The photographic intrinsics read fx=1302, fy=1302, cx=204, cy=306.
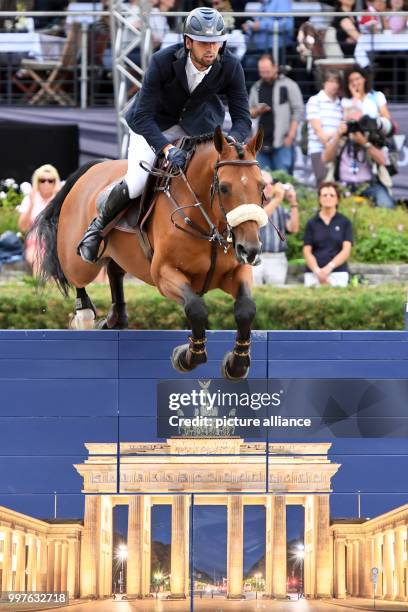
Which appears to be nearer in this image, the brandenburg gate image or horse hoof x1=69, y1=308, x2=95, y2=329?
the brandenburg gate image

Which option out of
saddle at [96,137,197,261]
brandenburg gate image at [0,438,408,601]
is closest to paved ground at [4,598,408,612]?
brandenburg gate image at [0,438,408,601]

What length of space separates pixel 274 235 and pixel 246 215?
558 cm

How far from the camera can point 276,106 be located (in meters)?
11.9

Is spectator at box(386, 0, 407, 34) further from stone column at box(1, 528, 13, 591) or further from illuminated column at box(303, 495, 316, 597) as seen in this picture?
stone column at box(1, 528, 13, 591)

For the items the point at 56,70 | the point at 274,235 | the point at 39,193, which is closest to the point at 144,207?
the point at 39,193

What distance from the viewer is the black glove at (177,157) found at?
6016 millimetres

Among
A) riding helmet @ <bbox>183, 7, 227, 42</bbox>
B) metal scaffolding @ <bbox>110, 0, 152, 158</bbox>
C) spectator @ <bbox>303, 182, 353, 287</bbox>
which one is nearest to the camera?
riding helmet @ <bbox>183, 7, 227, 42</bbox>

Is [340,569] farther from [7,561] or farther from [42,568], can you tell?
[7,561]

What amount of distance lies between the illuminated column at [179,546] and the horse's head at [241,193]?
116 cm

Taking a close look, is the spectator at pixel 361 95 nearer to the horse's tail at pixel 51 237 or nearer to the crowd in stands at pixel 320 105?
the crowd in stands at pixel 320 105

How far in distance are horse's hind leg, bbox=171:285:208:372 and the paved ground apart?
3.34 ft

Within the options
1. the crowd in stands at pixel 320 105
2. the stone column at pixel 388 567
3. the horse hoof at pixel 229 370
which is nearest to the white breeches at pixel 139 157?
the horse hoof at pixel 229 370

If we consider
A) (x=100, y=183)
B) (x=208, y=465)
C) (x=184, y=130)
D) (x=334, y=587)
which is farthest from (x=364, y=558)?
(x=100, y=183)

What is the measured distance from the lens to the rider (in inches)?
235
